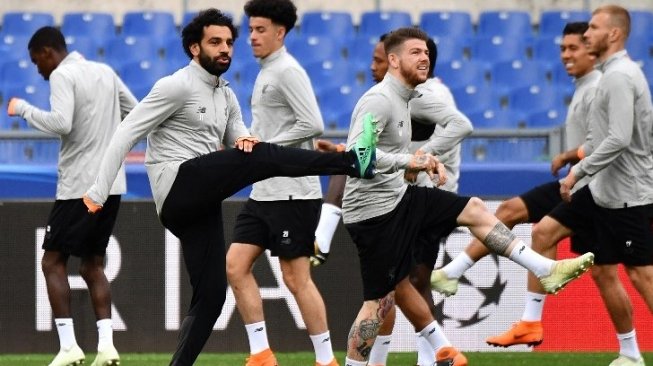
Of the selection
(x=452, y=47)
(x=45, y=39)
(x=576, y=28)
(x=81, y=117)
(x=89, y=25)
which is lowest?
(x=452, y=47)

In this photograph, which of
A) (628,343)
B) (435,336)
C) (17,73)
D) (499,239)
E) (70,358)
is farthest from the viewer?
(17,73)

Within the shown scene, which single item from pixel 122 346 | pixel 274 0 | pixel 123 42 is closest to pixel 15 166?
pixel 122 346

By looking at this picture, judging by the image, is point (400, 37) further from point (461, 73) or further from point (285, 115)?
point (461, 73)

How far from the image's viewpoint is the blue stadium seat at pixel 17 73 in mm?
17094

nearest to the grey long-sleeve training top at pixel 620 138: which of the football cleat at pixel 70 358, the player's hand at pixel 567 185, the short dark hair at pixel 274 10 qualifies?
the player's hand at pixel 567 185

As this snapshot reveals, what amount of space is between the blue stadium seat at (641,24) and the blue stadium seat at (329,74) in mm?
3804

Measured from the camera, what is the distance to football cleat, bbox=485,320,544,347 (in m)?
8.85

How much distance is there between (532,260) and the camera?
24.8 ft

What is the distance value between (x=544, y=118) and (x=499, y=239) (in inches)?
365

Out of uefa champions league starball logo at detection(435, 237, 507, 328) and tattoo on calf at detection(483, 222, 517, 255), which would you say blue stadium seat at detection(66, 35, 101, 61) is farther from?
tattoo on calf at detection(483, 222, 517, 255)

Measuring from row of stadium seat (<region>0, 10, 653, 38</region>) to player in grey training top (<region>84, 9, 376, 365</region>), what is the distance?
10293mm

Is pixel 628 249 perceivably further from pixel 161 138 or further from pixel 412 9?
pixel 412 9

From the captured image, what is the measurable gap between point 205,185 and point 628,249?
9.44 ft

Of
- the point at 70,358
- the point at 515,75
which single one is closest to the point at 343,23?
the point at 515,75
